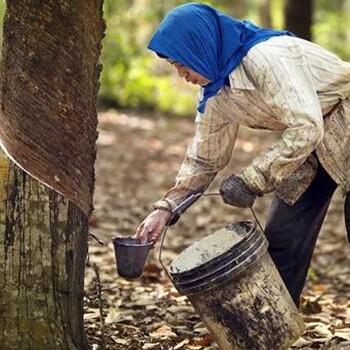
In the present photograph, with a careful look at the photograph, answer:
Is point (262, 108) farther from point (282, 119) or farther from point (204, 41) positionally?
point (204, 41)

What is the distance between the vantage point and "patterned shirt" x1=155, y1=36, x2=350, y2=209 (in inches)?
151

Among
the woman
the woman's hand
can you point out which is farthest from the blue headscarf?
the woman's hand

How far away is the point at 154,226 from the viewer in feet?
14.2

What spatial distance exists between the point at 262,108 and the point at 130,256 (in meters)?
0.86

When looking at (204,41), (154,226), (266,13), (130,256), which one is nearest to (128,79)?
(266,13)

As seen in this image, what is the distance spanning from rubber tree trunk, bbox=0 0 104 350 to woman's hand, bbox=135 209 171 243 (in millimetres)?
465

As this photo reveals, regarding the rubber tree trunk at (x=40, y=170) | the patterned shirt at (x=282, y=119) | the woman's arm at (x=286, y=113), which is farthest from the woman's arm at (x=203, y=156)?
the rubber tree trunk at (x=40, y=170)

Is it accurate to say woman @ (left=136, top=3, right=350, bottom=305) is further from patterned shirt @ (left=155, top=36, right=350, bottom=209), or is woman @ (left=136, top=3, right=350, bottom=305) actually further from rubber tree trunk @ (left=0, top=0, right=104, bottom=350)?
rubber tree trunk @ (left=0, top=0, right=104, bottom=350)

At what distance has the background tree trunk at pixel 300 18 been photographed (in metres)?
12.6

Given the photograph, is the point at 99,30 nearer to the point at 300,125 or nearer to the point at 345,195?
the point at 300,125

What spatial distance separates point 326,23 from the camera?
Result: 21.1 metres

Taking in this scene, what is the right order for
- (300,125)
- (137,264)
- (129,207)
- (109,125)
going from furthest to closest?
(109,125) < (129,207) < (137,264) < (300,125)

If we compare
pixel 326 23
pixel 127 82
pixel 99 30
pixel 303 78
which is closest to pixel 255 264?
pixel 303 78

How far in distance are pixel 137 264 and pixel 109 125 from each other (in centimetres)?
1011
